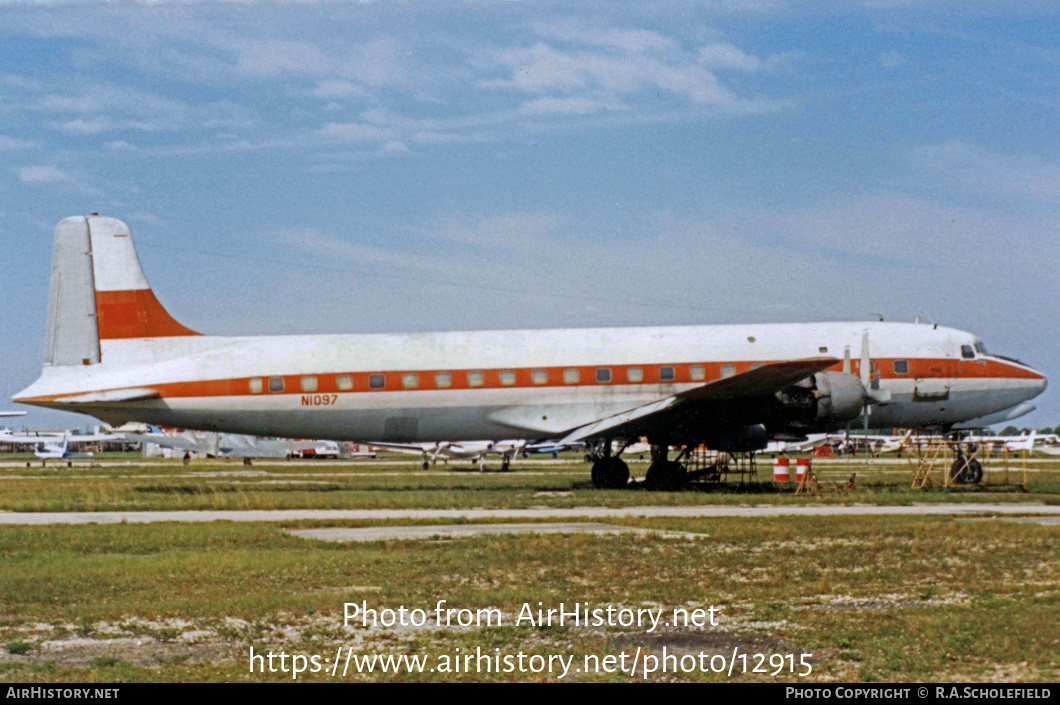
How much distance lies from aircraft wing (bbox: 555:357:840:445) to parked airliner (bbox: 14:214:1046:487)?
0.29ft

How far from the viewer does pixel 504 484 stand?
3994cm

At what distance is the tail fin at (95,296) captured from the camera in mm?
33000

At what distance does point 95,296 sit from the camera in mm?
33500

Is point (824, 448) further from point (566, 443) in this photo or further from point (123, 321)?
point (123, 321)

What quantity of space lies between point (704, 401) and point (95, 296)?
64.0 ft

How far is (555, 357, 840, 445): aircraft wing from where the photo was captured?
30344 mm

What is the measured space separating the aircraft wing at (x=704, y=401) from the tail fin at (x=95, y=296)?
45.5 ft

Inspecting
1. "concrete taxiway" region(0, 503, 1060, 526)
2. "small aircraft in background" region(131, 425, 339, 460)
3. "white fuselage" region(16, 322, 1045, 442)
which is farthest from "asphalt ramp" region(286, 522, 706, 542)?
"small aircraft in background" region(131, 425, 339, 460)

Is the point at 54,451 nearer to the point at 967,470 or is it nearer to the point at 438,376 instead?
the point at 438,376

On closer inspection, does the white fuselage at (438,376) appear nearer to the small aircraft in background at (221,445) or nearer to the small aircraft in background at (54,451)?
the small aircraft in background at (221,445)

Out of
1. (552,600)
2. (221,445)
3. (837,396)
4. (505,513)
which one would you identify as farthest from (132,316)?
(221,445)

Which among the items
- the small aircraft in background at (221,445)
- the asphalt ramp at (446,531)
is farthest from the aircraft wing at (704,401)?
the small aircraft in background at (221,445)

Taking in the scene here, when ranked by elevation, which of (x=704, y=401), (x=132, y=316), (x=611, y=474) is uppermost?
(x=132, y=316)
